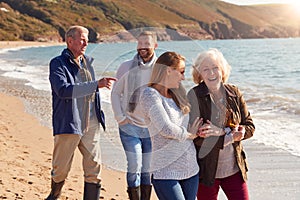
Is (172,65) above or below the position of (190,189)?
above

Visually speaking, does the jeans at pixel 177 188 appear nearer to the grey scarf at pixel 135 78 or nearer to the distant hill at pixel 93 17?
the grey scarf at pixel 135 78

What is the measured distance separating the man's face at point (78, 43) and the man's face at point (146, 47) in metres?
0.53

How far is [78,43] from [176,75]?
4.22 ft

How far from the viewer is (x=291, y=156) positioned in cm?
723

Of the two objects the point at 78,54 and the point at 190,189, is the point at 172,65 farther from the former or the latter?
the point at 78,54

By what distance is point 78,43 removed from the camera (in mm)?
4254

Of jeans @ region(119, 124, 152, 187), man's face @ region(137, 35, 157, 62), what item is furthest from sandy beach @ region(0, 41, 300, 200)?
man's face @ region(137, 35, 157, 62)

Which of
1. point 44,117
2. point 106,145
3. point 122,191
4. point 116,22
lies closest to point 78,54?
point 122,191

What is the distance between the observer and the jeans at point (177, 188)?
332cm

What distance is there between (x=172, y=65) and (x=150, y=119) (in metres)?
0.41

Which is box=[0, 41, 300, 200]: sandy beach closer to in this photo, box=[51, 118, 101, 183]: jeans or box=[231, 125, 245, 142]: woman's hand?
box=[51, 118, 101, 183]: jeans

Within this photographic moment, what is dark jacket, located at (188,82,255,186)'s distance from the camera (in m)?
3.46

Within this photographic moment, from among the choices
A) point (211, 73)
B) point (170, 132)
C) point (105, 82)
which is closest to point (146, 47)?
point (105, 82)

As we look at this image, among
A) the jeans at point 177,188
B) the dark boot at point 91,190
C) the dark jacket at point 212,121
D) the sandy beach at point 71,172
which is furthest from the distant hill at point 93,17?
the jeans at point 177,188
